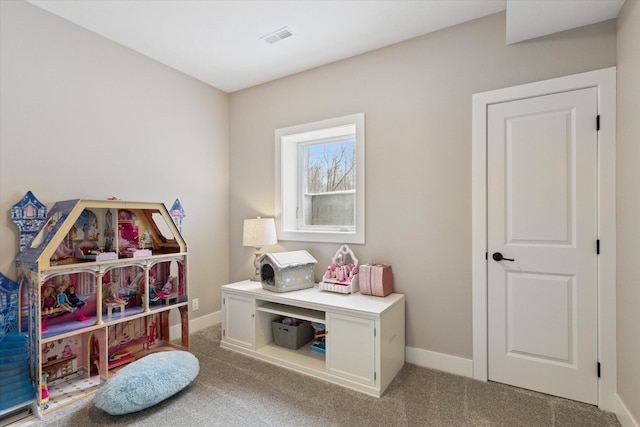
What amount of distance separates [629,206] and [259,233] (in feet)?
8.66

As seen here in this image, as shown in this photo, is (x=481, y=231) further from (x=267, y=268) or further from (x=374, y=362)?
(x=267, y=268)

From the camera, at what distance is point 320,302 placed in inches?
91.1

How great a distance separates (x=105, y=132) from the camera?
2.54m

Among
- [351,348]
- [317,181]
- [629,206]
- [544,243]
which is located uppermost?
[317,181]

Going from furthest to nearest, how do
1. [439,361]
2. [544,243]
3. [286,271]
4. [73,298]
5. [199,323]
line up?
[199,323] < [286,271] < [439,361] < [73,298] < [544,243]

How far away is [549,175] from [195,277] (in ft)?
10.4

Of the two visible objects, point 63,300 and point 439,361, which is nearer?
point 63,300

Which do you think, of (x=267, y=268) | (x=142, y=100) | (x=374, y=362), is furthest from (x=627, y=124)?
(x=142, y=100)

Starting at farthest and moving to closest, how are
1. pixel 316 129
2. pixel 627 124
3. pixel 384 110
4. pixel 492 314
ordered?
1. pixel 316 129
2. pixel 384 110
3. pixel 492 314
4. pixel 627 124

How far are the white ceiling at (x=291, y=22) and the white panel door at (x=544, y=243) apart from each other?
0.49 meters

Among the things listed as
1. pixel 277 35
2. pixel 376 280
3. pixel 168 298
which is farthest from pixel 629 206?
pixel 168 298

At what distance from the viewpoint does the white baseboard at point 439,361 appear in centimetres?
229

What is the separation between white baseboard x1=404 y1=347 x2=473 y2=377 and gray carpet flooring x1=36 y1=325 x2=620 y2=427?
0.20ft

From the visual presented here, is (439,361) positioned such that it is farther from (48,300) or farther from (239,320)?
(48,300)
